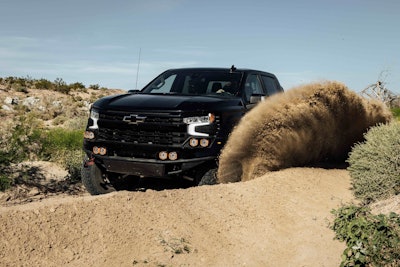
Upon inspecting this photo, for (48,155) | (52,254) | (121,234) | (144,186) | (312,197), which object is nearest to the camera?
(52,254)

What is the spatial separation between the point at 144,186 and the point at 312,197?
3175 mm

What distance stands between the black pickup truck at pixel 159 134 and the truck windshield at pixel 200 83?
17 cm

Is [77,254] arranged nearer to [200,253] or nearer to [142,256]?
[142,256]

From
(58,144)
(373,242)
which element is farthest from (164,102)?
(58,144)

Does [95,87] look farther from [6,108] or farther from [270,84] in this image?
[270,84]

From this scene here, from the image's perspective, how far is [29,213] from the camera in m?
5.74

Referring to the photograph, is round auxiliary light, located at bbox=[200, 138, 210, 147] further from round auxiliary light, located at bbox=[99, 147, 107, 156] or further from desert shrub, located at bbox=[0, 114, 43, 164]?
desert shrub, located at bbox=[0, 114, 43, 164]

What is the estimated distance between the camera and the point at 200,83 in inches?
348

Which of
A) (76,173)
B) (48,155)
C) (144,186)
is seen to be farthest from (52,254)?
(48,155)

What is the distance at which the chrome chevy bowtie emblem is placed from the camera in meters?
7.23

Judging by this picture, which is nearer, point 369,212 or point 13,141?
point 369,212

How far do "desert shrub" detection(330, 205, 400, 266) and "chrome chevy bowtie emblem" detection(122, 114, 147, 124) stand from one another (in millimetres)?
3475

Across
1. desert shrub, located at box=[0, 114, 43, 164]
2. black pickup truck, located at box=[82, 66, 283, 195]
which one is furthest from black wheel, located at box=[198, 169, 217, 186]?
desert shrub, located at box=[0, 114, 43, 164]

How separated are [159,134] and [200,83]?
2.02 metres
